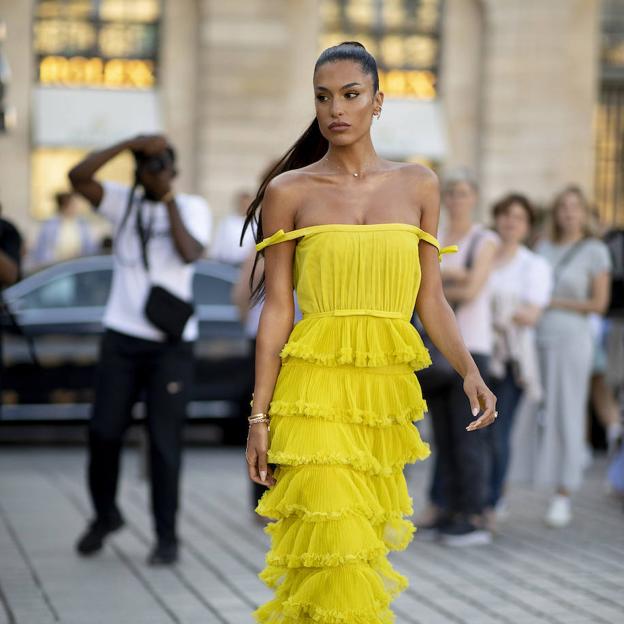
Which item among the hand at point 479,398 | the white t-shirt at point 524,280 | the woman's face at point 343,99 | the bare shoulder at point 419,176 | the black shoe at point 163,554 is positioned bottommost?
the black shoe at point 163,554

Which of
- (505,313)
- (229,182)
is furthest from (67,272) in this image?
(229,182)

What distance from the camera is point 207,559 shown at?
756cm

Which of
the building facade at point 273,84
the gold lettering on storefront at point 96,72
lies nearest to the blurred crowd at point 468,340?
the building facade at point 273,84

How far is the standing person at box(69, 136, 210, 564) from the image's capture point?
741cm

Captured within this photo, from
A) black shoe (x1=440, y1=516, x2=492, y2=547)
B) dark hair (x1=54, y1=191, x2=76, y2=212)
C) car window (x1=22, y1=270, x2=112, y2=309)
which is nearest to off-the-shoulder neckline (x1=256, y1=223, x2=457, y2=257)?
black shoe (x1=440, y1=516, x2=492, y2=547)

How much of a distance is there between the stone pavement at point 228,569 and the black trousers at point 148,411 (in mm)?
344

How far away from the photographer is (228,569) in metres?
7.30

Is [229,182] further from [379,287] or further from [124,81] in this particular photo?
[379,287]

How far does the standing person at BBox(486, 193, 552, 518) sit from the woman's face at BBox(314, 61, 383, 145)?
461 cm

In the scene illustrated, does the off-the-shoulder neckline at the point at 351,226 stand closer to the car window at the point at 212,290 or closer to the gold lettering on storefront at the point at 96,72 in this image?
the car window at the point at 212,290

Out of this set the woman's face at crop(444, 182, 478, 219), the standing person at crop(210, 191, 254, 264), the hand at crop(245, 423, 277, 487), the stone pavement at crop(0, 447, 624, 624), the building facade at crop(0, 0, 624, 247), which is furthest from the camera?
the building facade at crop(0, 0, 624, 247)

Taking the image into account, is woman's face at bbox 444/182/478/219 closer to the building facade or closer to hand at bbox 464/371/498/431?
hand at bbox 464/371/498/431

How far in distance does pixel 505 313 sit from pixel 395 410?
457 centimetres

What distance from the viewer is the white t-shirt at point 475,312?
838 cm
